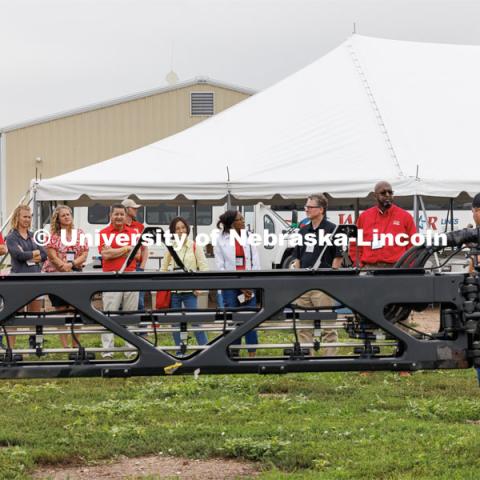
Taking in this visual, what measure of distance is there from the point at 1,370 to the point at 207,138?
11.9m

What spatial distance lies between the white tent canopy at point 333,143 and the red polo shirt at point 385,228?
460 cm

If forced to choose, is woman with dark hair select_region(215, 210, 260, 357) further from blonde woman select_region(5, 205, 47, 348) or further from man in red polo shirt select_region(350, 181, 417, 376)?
man in red polo shirt select_region(350, 181, 417, 376)

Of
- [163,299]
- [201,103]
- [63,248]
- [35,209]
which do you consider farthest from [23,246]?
[201,103]

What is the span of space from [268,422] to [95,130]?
31508mm

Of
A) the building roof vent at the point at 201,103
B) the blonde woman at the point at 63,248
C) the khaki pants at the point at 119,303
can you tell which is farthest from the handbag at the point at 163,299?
the building roof vent at the point at 201,103

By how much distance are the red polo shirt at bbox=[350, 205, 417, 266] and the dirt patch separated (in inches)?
165

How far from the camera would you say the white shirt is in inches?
473

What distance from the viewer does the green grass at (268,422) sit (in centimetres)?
593

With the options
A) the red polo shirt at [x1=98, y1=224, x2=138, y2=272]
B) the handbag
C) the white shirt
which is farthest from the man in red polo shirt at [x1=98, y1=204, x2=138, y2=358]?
the handbag

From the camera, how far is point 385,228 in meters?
9.93

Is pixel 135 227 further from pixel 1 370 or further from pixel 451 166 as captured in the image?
pixel 1 370

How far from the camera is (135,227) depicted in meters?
12.1

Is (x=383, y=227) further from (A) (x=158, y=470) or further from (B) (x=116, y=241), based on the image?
(A) (x=158, y=470)

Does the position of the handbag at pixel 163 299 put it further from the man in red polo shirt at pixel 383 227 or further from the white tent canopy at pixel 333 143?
the white tent canopy at pixel 333 143
